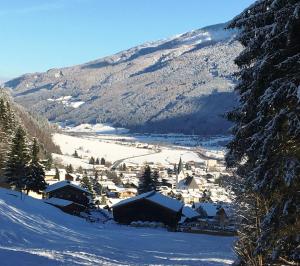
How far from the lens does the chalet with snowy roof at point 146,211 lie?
224 ft

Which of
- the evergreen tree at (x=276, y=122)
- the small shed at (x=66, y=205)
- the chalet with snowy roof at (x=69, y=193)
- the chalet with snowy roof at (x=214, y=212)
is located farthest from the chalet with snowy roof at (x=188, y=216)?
the evergreen tree at (x=276, y=122)

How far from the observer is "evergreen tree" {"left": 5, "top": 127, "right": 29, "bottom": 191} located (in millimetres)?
63938

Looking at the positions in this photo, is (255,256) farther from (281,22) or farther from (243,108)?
(281,22)

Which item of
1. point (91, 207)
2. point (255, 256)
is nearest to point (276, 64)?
point (255, 256)

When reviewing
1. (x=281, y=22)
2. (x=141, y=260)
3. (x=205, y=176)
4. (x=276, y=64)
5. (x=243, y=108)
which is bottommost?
(x=205, y=176)

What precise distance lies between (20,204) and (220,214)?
42.4m

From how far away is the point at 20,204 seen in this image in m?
43.7

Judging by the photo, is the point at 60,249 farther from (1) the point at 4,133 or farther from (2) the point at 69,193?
(2) the point at 69,193

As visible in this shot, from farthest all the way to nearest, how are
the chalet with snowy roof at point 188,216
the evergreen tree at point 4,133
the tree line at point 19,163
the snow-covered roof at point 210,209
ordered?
the snow-covered roof at point 210,209, the chalet with snowy roof at point 188,216, the evergreen tree at point 4,133, the tree line at point 19,163

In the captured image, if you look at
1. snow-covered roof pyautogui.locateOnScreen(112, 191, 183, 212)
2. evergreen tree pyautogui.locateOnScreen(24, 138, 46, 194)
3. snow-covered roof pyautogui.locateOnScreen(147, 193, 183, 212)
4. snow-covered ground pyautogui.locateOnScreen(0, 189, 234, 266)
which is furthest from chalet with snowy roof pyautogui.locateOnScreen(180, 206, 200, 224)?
snow-covered ground pyautogui.locateOnScreen(0, 189, 234, 266)

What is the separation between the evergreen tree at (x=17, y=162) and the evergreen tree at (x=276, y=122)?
53742 mm

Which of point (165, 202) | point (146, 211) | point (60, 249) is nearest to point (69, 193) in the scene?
point (146, 211)

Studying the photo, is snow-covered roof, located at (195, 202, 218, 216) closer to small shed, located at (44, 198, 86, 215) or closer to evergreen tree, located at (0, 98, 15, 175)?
small shed, located at (44, 198, 86, 215)

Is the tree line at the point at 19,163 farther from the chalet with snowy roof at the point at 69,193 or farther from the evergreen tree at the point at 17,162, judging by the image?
the chalet with snowy roof at the point at 69,193
